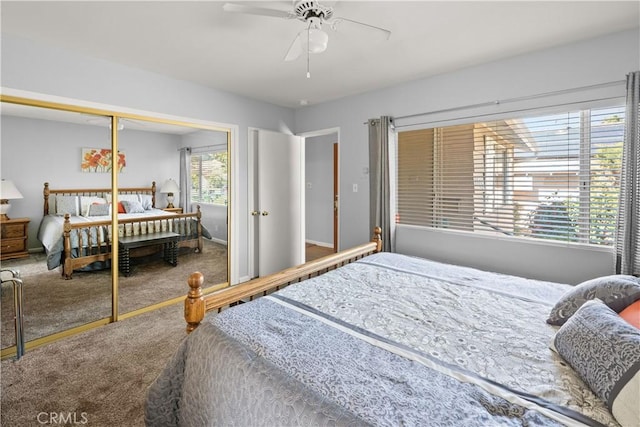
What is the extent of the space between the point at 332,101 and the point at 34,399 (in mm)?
4026

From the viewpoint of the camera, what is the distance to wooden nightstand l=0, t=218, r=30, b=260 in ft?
7.95

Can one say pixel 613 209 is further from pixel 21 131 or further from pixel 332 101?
pixel 21 131

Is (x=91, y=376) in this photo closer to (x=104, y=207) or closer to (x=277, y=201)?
(x=104, y=207)

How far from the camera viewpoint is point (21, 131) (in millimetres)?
2465

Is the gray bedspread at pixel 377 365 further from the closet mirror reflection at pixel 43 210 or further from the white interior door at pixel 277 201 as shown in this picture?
the white interior door at pixel 277 201

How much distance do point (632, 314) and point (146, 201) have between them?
375 cm

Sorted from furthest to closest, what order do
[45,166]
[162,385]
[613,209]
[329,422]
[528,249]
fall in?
[528,249] → [45,166] → [613,209] → [162,385] → [329,422]

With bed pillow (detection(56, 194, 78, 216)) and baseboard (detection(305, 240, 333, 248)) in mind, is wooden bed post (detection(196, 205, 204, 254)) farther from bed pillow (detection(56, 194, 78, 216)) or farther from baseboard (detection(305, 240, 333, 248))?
baseboard (detection(305, 240, 333, 248))

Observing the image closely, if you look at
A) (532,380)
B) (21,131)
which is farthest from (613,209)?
(21,131)

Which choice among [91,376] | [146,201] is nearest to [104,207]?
[146,201]

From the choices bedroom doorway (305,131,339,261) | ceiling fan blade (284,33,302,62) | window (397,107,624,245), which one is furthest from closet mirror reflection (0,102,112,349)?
bedroom doorway (305,131,339,261)

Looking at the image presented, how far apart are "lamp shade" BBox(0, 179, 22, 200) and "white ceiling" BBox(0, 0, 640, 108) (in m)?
1.15

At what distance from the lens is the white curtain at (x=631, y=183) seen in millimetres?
2230
